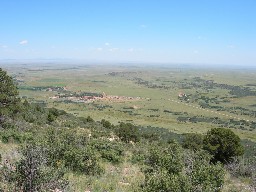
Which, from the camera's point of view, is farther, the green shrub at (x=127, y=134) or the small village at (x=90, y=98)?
the small village at (x=90, y=98)


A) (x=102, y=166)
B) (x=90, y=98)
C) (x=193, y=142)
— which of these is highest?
(x=102, y=166)

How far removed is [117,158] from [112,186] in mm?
6284

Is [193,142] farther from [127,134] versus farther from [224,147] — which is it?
[224,147]

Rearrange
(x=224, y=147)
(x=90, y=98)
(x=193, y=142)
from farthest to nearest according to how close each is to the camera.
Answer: (x=90, y=98) → (x=193, y=142) → (x=224, y=147)

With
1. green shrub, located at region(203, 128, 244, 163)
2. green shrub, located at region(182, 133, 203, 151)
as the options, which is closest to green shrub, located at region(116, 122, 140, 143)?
green shrub, located at region(182, 133, 203, 151)

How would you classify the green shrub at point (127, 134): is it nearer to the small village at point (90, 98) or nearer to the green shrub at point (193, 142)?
the green shrub at point (193, 142)

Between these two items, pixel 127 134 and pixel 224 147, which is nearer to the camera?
pixel 224 147

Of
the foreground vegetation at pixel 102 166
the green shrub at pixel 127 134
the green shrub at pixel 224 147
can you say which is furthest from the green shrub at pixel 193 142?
the green shrub at pixel 224 147

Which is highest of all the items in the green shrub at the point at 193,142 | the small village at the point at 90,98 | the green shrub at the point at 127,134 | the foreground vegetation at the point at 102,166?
the foreground vegetation at the point at 102,166

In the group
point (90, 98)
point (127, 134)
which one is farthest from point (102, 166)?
point (90, 98)

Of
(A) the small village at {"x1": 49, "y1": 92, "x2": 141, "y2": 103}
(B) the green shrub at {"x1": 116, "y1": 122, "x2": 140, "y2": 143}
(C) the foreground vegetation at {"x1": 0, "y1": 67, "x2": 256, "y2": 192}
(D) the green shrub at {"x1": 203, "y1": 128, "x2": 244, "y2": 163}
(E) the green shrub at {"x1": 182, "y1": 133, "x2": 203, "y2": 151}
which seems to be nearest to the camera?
(C) the foreground vegetation at {"x1": 0, "y1": 67, "x2": 256, "y2": 192}

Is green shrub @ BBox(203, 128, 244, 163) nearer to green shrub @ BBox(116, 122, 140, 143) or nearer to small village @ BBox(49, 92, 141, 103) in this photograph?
green shrub @ BBox(116, 122, 140, 143)

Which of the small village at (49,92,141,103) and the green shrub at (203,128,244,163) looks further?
the small village at (49,92,141,103)

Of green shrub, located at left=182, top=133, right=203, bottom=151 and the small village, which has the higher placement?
green shrub, located at left=182, top=133, right=203, bottom=151
